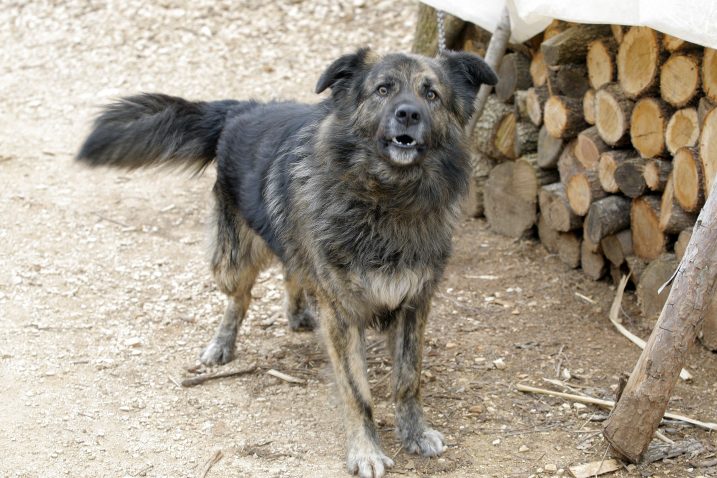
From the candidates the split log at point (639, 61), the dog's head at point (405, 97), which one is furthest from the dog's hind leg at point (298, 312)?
the split log at point (639, 61)

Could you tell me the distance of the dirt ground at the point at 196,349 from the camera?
420cm

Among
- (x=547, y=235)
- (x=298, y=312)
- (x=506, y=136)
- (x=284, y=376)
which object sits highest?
(x=506, y=136)

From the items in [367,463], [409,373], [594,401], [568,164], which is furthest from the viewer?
[568,164]

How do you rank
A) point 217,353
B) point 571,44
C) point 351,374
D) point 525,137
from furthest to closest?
point 525,137, point 571,44, point 217,353, point 351,374

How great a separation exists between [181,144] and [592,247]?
2.91m

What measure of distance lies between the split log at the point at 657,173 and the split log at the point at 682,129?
115 millimetres

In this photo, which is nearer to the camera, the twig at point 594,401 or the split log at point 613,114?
Answer: the twig at point 594,401

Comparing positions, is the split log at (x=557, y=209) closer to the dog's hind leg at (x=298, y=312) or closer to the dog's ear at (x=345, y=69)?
the dog's hind leg at (x=298, y=312)

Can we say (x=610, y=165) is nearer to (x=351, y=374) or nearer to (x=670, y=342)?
(x=670, y=342)

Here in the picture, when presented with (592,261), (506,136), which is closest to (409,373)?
(592,261)

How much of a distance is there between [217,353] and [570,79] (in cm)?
304

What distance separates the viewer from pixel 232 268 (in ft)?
17.3

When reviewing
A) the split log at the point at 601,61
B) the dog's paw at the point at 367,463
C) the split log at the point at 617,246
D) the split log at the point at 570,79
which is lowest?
the dog's paw at the point at 367,463

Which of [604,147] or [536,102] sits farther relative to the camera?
[536,102]
